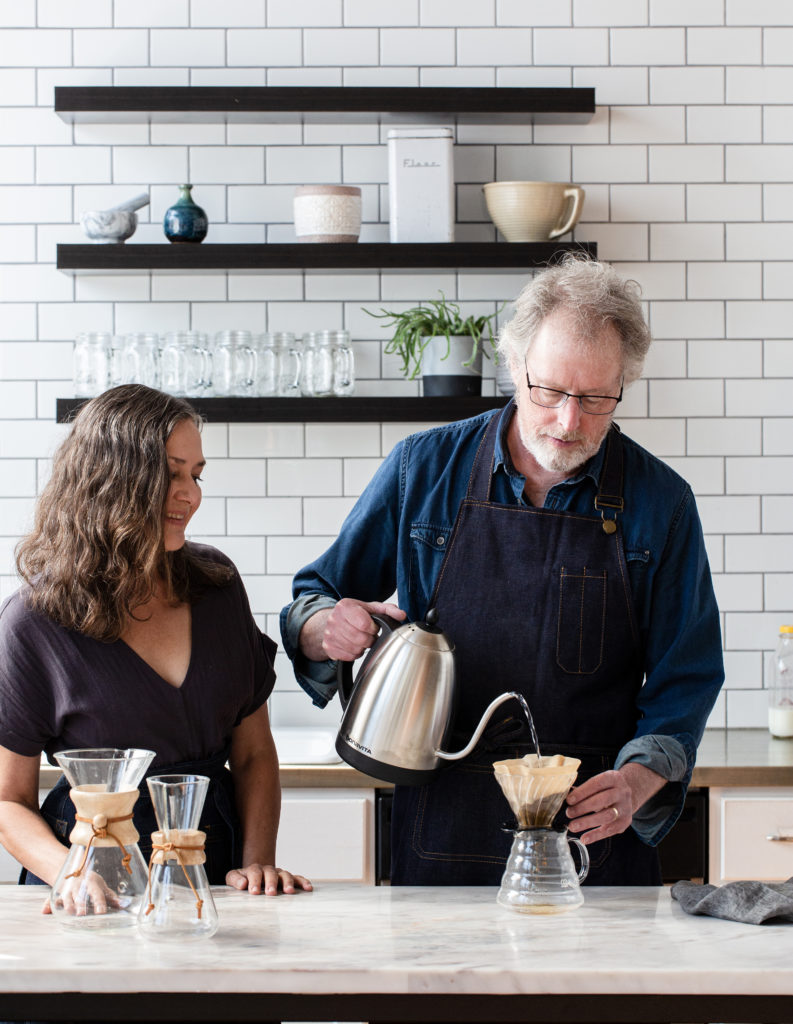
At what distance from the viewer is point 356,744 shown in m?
1.93

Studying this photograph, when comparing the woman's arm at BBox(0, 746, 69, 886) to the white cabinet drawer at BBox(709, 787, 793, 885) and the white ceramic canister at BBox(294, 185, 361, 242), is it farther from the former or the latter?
the white ceramic canister at BBox(294, 185, 361, 242)

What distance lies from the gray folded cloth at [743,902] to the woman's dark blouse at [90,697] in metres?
0.86

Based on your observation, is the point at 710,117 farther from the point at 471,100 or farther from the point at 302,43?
the point at 302,43

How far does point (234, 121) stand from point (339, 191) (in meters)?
0.48

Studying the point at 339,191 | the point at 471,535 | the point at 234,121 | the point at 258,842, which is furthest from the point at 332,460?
the point at 258,842

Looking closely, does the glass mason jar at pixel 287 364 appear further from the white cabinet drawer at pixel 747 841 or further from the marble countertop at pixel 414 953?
the marble countertop at pixel 414 953

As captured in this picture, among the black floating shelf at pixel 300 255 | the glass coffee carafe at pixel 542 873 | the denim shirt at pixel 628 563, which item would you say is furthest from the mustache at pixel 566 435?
the black floating shelf at pixel 300 255

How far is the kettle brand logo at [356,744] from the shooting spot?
75.7 inches

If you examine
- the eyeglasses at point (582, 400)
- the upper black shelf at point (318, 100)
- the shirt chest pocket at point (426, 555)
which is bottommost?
the shirt chest pocket at point (426, 555)

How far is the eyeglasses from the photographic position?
2057 mm

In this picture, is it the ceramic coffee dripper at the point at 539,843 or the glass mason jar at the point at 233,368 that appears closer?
the ceramic coffee dripper at the point at 539,843

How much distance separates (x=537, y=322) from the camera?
2.11m

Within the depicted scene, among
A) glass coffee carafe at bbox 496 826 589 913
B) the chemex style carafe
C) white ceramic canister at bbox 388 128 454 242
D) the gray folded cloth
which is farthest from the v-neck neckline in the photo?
white ceramic canister at bbox 388 128 454 242

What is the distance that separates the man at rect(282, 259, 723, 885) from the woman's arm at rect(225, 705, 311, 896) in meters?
0.14
